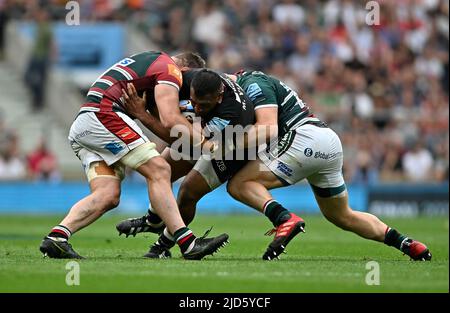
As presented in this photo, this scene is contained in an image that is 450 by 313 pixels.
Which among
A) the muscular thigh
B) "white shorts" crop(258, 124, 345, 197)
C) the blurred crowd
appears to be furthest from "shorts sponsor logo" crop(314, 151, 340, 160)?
the blurred crowd

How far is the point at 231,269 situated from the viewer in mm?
9391

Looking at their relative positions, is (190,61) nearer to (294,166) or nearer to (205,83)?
(205,83)

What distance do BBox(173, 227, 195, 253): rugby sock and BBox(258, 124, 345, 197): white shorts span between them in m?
1.20

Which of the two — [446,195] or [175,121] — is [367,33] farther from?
[175,121]

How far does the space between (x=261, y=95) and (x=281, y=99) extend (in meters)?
0.27

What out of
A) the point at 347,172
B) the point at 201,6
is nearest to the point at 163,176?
the point at 347,172

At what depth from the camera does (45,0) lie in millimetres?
28734

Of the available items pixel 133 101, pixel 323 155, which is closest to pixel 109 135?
pixel 133 101

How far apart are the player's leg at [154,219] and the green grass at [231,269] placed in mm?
312

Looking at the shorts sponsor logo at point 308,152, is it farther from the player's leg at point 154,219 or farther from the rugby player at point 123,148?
the player's leg at point 154,219

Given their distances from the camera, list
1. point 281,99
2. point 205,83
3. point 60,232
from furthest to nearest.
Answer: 1. point 281,99
2. point 60,232
3. point 205,83

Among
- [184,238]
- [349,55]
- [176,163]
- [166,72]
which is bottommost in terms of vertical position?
[184,238]

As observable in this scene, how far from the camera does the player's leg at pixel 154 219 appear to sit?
10953 millimetres

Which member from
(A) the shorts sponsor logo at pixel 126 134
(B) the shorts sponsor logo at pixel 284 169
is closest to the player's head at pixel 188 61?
(A) the shorts sponsor logo at pixel 126 134
